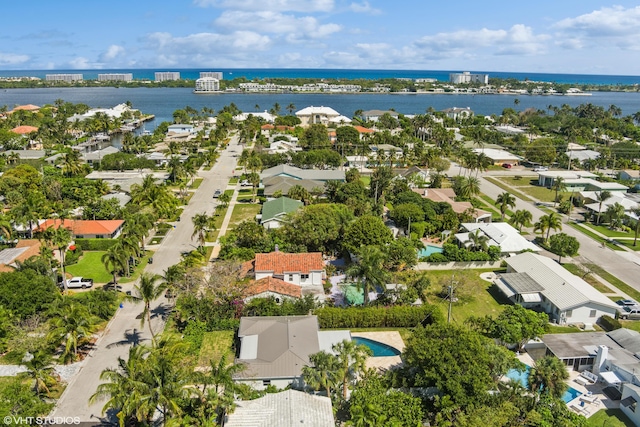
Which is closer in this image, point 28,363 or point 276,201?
point 28,363

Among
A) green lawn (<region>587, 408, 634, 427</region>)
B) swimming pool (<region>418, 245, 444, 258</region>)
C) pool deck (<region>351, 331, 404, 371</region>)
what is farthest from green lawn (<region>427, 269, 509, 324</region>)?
green lawn (<region>587, 408, 634, 427</region>)

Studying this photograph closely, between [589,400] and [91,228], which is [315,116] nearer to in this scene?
[91,228]

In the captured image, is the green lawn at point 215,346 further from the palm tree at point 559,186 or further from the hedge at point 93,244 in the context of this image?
the palm tree at point 559,186

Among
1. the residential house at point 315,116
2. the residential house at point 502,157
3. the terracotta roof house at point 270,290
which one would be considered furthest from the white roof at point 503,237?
the residential house at point 315,116

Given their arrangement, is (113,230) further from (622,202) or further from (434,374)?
(622,202)

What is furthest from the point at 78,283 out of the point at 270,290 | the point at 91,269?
the point at 270,290

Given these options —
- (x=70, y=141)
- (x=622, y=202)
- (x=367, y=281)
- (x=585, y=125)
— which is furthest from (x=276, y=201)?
(x=585, y=125)
